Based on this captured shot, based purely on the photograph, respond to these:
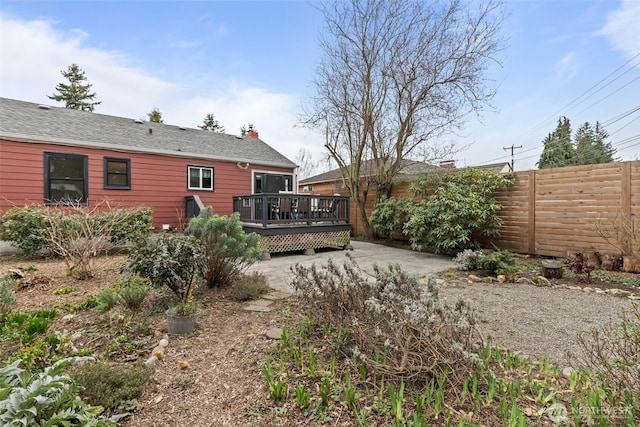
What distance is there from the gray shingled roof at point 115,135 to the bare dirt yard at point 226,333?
17.0 ft

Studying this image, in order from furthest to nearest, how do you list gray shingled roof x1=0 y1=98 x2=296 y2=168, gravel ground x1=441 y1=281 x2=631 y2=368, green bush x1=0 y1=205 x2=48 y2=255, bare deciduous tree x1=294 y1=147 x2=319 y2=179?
bare deciduous tree x1=294 y1=147 x2=319 y2=179
gray shingled roof x1=0 y1=98 x2=296 y2=168
green bush x1=0 y1=205 x2=48 y2=255
gravel ground x1=441 y1=281 x2=631 y2=368

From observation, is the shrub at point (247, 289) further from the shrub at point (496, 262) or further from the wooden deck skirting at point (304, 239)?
the shrub at point (496, 262)

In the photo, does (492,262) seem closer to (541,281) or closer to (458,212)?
(541,281)

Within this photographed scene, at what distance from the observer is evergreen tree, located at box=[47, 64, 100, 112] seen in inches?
1097

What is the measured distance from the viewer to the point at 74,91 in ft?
92.7

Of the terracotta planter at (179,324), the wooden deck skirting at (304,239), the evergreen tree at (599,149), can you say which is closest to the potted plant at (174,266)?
the terracotta planter at (179,324)

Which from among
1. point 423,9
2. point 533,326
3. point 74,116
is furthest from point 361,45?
point 74,116

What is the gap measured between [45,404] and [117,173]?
905cm

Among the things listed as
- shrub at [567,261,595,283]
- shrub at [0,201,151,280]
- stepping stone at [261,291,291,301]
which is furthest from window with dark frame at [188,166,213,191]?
shrub at [567,261,595,283]

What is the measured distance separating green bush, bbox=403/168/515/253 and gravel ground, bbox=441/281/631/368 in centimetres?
239

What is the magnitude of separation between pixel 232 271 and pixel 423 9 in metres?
8.60

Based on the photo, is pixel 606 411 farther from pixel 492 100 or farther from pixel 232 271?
pixel 492 100

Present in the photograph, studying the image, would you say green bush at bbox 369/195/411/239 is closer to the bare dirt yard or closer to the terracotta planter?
the bare dirt yard

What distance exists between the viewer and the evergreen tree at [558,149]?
27562 millimetres
